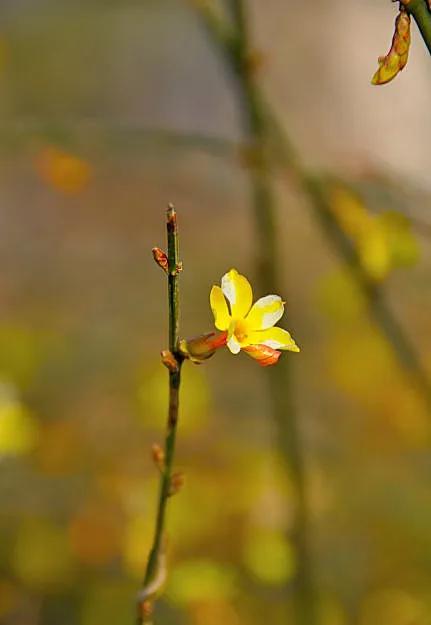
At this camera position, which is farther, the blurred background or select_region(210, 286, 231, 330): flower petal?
the blurred background

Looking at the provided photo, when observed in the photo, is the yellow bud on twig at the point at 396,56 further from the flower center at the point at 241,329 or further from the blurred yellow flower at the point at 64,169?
the blurred yellow flower at the point at 64,169

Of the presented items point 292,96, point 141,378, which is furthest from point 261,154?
point 292,96

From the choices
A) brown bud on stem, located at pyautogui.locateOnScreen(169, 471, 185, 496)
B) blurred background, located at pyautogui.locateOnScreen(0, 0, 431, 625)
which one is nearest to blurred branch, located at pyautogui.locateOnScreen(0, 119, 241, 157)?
blurred background, located at pyautogui.locateOnScreen(0, 0, 431, 625)

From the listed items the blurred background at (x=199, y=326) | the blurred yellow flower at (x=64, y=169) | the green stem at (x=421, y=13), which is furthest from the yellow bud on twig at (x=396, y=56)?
the blurred yellow flower at (x=64, y=169)

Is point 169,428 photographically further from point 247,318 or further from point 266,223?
point 266,223

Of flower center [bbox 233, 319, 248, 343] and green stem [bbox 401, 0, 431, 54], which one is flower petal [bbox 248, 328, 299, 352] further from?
green stem [bbox 401, 0, 431, 54]

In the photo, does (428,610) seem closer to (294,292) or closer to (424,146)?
(294,292)
